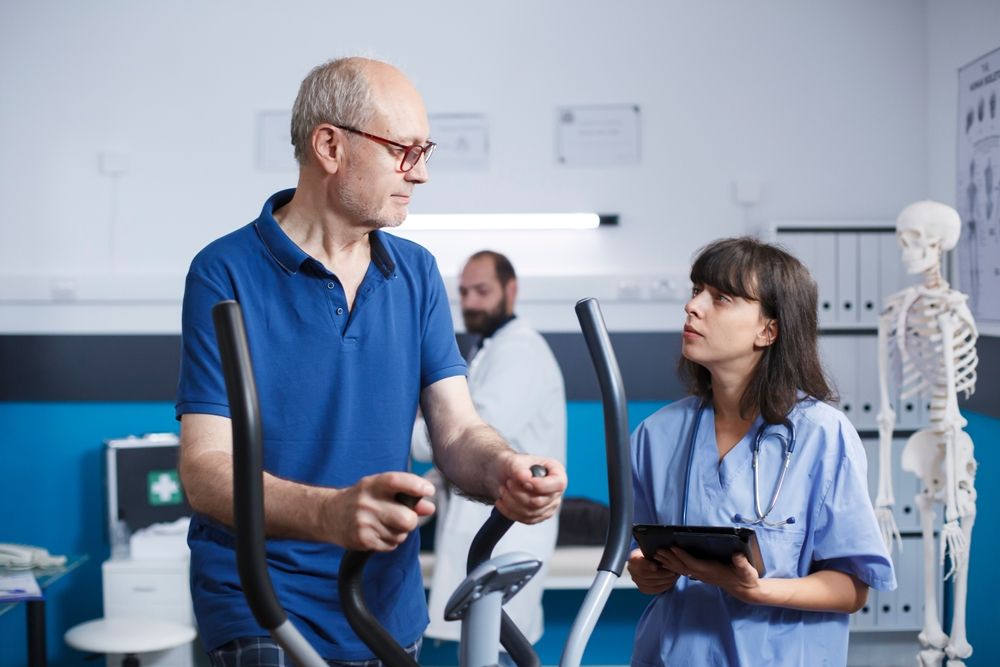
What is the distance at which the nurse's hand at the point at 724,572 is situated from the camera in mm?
1489

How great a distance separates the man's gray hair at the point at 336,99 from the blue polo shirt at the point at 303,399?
0.14 metres

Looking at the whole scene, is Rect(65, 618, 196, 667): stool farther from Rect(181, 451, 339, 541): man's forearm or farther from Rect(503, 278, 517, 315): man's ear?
Rect(181, 451, 339, 541): man's forearm

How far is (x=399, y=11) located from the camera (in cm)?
412

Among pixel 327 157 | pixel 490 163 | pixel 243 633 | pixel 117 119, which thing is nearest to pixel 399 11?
pixel 490 163

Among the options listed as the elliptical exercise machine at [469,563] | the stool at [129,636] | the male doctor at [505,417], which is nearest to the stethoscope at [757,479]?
the elliptical exercise machine at [469,563]

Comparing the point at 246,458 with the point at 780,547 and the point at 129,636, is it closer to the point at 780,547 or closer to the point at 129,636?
the point at 780,547

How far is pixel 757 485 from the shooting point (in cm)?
164

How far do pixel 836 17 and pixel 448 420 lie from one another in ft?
10.8

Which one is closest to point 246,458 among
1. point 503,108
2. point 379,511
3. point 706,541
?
point 379,511

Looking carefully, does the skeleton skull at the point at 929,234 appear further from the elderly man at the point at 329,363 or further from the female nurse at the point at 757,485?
the elderly man at the point at 329,363

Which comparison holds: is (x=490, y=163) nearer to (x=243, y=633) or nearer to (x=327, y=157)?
(x=327, y=157)

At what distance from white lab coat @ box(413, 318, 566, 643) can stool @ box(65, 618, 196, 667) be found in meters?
0.81

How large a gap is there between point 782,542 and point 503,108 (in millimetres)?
2797

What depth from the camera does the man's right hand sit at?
879mm
